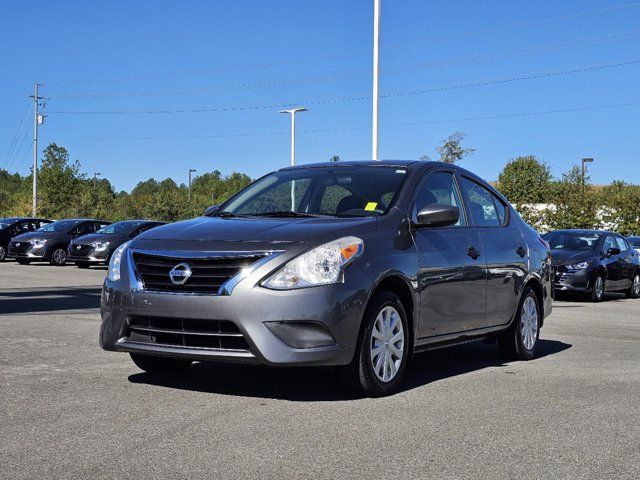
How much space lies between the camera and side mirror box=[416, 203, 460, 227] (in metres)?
6.53

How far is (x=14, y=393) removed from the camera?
5.87m

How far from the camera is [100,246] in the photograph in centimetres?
2577

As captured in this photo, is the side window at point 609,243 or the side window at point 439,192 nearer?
the side window at point 439,192

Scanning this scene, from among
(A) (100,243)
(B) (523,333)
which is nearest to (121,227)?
(A) (100,243)

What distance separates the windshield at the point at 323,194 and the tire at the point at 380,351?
0.80 meters

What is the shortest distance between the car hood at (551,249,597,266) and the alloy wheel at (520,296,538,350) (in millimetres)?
9636

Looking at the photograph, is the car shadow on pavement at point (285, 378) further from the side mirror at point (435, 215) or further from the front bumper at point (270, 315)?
the side mirror at point (435, 215)

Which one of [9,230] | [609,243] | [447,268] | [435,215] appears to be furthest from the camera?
[9,230]

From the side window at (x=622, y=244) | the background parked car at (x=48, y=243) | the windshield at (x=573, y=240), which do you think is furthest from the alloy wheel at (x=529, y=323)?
the background parked car at (x=48, y=243)

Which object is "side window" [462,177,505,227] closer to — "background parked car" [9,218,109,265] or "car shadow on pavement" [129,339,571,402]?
"car shadow on pavement" [129,339,571,402]

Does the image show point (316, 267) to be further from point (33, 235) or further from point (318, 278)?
point (33, 235)

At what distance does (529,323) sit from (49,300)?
8.22 meters

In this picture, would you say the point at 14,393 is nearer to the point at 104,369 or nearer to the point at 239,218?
the point at 104,369

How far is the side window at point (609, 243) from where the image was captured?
18.5m
